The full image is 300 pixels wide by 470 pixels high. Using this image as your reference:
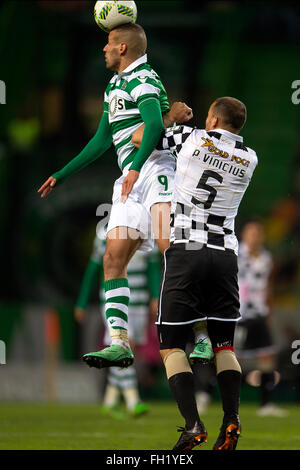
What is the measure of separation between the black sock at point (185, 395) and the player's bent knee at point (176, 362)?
1.0 inches

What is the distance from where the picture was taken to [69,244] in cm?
1859

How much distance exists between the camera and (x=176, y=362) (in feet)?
19.9

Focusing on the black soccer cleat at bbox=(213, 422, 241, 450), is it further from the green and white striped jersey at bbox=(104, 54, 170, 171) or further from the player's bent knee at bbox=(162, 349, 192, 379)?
the green and white striped jersey at bbox=(104, 54, 170, 171)

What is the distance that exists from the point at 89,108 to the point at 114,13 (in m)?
13.1

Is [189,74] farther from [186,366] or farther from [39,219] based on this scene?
[186,366]

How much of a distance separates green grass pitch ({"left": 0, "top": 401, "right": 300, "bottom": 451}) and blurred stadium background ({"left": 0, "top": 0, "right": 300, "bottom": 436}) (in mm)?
4388

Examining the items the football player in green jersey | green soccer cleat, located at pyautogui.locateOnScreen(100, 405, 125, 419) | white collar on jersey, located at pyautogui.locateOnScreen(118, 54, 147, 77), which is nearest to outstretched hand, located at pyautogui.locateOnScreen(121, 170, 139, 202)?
the football player in green jersey

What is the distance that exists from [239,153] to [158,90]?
684mm

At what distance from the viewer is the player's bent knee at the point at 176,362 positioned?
238 inches

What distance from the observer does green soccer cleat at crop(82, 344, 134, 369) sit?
5.98 meters

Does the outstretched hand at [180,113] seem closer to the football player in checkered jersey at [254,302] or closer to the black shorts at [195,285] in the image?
the black shorts at [195,285]
